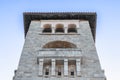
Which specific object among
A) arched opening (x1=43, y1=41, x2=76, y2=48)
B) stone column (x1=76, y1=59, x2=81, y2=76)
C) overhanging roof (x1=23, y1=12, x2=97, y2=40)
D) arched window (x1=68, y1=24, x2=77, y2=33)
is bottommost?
stone column (x1=76, y1=59, x2=81, y2=76)

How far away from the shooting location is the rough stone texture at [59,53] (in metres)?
27.2

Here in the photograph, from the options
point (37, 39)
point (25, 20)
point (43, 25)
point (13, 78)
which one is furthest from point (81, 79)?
point (25, 20)

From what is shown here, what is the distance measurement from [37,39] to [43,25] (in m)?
3.56

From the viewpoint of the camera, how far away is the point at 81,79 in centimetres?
2675

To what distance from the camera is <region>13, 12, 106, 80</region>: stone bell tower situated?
90.2 ft

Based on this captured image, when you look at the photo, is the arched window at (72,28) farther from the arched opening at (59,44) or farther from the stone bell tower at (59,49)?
the arched opening at (59,44)

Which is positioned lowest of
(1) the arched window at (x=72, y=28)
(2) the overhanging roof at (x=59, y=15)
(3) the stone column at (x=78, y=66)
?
(3) the stone column at (x=78, y=66)

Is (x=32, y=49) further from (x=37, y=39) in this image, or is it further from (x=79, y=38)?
(x=79, y=38)

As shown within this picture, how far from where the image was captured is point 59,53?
29.5 metres

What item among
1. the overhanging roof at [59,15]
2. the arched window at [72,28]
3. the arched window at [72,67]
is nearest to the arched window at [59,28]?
the arched window at [72,28]

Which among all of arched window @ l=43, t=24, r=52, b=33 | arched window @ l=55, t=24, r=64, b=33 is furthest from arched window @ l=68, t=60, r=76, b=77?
arched window @ l=43, t=24, r=52, b=33

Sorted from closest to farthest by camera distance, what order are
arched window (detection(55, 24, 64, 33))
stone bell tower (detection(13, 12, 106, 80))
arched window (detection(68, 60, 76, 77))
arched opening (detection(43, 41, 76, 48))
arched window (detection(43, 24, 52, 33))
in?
stone bell tower (detection(13, 12, 106, 80)), arched window (detection(68, 60, 76, 77)), arched opening (detection(43, 41, 76, 48)), arched window (detection(55, 24, 64, 33)), arched window (detection(43, 24, 52, 33))

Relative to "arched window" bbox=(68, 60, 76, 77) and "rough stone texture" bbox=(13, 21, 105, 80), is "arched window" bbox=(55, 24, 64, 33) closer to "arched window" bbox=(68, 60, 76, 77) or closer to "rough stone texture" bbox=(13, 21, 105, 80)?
"rough stone texture" bbox=(13, 21, 105, 80)

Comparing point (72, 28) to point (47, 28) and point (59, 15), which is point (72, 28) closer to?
point (59, 15)
